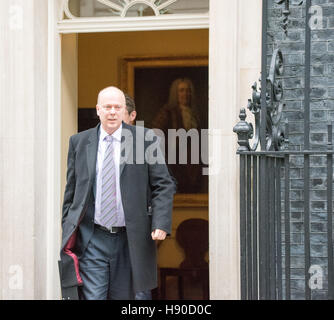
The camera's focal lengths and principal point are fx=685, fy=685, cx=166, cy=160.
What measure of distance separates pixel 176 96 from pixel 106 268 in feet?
13.4

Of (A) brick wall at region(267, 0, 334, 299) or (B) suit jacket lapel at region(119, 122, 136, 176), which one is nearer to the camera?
(B) suit jacket lapel at region(119, 122, 136, 176)


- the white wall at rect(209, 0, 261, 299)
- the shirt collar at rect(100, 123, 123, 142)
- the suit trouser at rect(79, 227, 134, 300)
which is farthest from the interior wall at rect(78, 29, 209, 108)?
the suit trouser at rect(79, 227, 134, 300)

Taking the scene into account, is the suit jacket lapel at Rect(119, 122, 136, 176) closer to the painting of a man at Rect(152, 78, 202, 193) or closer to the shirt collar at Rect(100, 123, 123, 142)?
the shirt collar at Rect(100, 123, 123, 142)

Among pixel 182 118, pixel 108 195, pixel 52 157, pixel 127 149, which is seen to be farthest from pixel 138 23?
pixel 182 118

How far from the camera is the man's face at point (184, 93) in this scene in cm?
852

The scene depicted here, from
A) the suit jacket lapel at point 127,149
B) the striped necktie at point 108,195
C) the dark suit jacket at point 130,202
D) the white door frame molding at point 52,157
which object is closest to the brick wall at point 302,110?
the dark suit jacket at point 130,202

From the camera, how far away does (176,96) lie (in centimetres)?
861

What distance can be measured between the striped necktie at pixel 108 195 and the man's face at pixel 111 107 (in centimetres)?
26

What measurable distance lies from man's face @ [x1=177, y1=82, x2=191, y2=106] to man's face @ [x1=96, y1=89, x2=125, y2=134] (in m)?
3.72

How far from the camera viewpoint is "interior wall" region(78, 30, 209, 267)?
8.48 m

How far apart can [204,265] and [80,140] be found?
10.5 feet

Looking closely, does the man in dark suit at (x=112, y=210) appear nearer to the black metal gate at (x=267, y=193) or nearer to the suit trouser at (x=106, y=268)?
the suit trouser at (x=106, y=268)

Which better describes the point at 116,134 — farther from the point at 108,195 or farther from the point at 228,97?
the point at 228,97

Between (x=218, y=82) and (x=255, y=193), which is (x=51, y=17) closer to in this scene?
(x=218, y=82)
